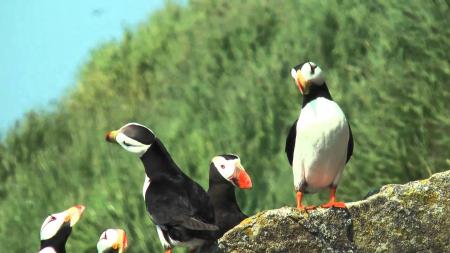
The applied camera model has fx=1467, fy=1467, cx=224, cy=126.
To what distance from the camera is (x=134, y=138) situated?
11.2 meters

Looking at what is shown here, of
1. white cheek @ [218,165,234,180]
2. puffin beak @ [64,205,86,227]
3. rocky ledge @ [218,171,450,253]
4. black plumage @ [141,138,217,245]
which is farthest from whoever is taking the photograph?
white cheek @ [218,165,234,180]

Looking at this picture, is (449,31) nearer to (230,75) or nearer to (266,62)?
(266,62)

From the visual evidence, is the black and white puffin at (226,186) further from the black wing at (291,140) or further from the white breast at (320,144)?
the white breast at (320,144)

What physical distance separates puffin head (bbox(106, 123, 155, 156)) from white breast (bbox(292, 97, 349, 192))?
3.77 ft

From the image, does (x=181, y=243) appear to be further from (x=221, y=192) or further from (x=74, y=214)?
(x=221, y=192)

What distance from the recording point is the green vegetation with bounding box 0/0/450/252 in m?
19.3

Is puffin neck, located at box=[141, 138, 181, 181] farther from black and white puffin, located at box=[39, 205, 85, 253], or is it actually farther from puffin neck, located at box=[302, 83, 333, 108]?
puffin neck, located at box=[302, 83, 333, 108]

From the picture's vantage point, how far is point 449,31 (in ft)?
65.1

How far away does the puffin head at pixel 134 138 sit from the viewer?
11.2m

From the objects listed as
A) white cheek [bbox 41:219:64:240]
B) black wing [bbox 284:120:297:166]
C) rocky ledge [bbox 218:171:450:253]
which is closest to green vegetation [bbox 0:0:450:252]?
black wing [bbox 284:120:297:166]

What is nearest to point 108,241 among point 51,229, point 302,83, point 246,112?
point 51,229

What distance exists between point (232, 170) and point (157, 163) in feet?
3.55

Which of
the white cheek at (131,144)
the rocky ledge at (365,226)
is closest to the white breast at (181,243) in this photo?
the rocky ledge at (365,226)

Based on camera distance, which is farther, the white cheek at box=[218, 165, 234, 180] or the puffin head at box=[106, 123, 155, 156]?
the white cheek at box=[218, 165, 234, 180]
